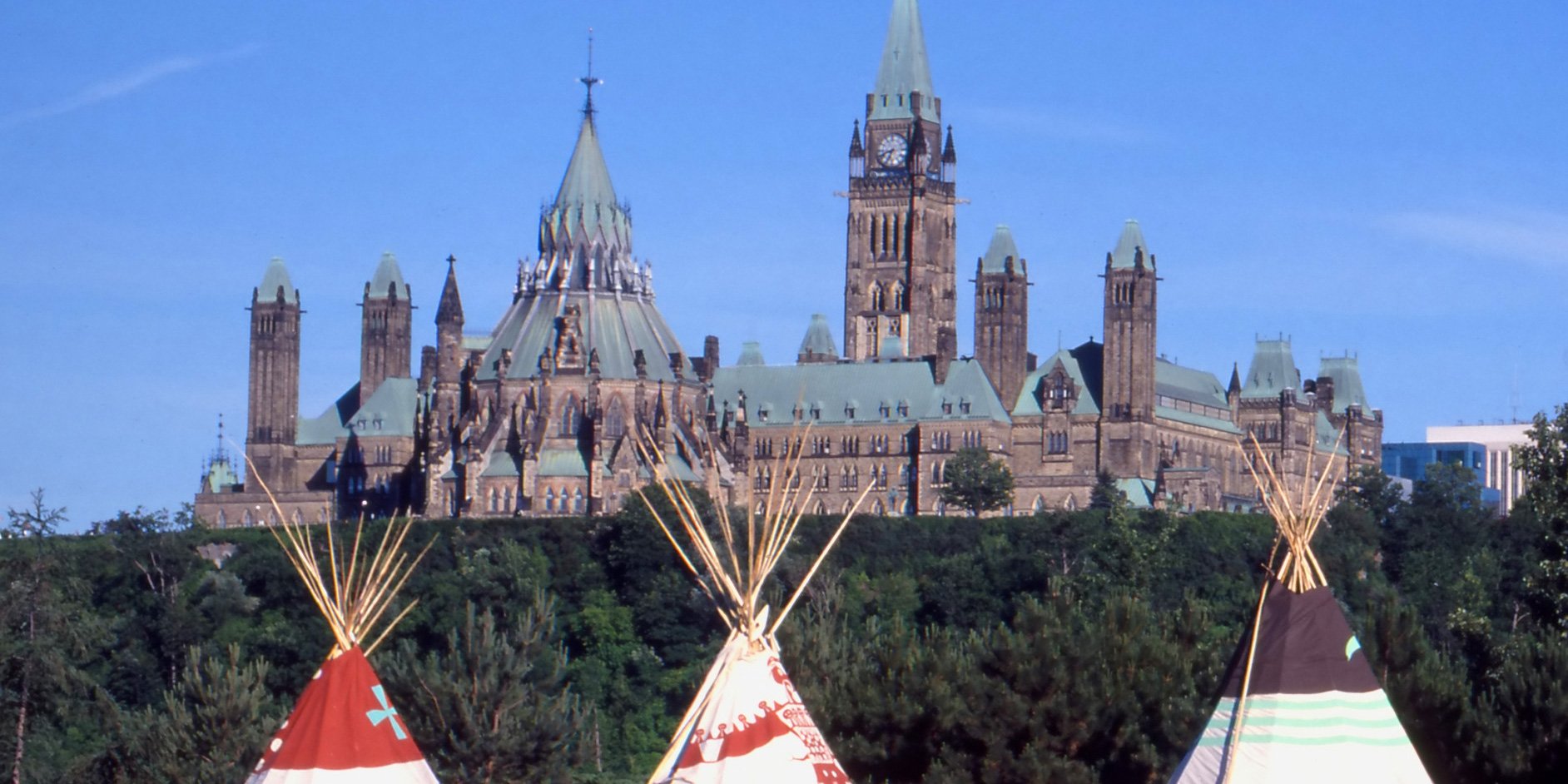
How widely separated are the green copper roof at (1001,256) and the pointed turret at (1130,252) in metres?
6.02

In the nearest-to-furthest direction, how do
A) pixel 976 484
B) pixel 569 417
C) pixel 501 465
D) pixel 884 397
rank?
pixel 501 465 < pixel 569 417 < pixel 976 484 < pixel 884 397

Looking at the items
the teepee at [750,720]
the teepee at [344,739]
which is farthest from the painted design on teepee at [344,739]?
the teepee at [750,720]

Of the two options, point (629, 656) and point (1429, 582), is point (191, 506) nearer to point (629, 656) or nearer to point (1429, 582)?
point (629, 656)

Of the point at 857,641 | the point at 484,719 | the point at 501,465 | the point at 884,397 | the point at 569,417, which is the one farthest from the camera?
the point at 884,397

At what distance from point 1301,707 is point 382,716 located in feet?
53.2

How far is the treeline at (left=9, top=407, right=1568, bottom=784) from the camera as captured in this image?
2899 inches

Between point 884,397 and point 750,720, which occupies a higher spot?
point 884,397

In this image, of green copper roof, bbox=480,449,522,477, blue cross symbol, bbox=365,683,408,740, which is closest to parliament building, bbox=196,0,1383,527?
green copper roof, bbox=480,449,522,477

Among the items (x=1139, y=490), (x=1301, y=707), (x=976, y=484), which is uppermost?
(x=976, y=484)

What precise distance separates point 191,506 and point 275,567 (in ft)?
75.0

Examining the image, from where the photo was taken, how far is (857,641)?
375ft

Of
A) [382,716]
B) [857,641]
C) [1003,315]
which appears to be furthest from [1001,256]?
[382,716]

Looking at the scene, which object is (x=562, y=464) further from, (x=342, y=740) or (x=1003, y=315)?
(x=342, y=740)

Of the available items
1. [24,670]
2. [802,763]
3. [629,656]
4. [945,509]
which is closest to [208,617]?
[629,656]
